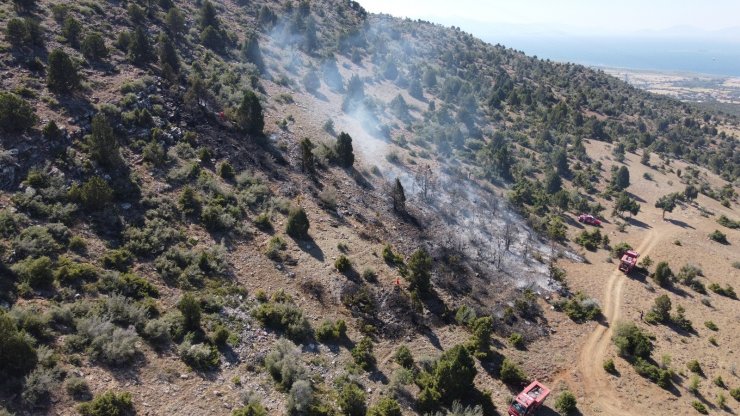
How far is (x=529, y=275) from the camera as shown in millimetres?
37906

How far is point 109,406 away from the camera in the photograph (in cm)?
1686

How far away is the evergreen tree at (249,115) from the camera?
42906 millimetres

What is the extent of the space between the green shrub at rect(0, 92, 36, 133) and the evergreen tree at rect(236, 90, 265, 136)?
56.1 ft

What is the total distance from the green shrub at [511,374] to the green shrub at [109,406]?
19.7 m

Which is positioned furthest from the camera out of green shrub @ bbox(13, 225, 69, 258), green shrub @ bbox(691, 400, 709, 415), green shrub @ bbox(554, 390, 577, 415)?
green shrub @ bbox(691, 400, 709, 415)

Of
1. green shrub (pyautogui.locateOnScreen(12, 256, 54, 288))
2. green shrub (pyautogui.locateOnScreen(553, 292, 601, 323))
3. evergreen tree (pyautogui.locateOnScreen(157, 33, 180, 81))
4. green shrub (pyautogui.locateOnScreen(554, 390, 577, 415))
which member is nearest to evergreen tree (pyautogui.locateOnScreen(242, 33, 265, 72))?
evergreen tree (pyautogui.locateOnScreen(157, 33, 180, 81))

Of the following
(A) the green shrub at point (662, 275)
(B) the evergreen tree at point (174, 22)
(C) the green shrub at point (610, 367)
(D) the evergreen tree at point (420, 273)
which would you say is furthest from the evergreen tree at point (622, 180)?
(B) the evergreen tree at point (174, 22)

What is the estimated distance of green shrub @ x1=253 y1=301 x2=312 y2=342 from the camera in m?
24.8

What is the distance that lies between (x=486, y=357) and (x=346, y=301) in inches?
382

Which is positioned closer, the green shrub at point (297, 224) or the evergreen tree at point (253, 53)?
the green shrub at point (297, 224)

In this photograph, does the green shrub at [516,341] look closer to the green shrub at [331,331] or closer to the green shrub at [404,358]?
the green shrub at [404,358]

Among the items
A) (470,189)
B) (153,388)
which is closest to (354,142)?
(470,189)

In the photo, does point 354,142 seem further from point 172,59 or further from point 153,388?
point 153,388

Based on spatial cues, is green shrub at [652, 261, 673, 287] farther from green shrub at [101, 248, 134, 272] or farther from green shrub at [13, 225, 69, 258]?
green shrub at [13, 225, 69, 258]
